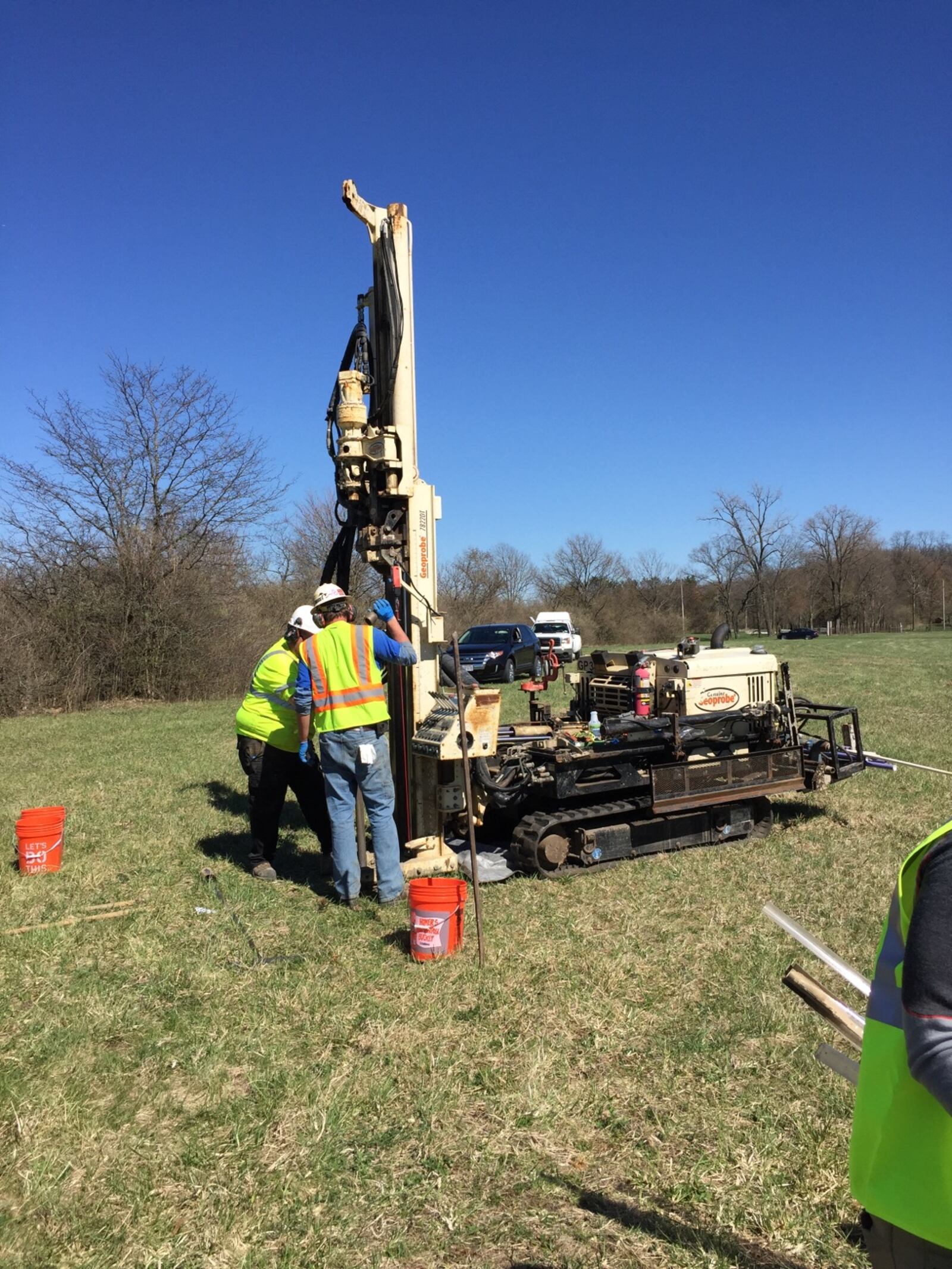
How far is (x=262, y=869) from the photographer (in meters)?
6.91

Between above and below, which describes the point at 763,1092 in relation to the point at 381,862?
below

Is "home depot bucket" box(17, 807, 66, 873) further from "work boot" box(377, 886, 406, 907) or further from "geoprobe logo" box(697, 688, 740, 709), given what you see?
"geoprobe logo" box(697, 688, 740, 709)

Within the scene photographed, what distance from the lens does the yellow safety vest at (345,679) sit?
19.6ft

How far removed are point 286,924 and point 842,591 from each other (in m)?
79.5

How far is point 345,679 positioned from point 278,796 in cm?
162

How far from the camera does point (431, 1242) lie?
2.91 metres

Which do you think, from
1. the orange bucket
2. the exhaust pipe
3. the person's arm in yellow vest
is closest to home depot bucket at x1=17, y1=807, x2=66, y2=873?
the orange bucket

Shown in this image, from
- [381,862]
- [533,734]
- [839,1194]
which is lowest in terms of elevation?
[839,1194]

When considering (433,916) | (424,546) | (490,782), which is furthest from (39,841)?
(424,546)

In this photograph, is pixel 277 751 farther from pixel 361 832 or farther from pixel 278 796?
pixel 361 832

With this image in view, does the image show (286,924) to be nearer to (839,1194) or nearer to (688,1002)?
(688,1002)

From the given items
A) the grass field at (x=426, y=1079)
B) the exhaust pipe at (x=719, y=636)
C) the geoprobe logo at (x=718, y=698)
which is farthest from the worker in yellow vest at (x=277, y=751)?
the exhaust pipe at (x=719, y=636)

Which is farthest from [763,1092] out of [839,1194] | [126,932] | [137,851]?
[137,851]

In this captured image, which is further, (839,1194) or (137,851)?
(137,851)
